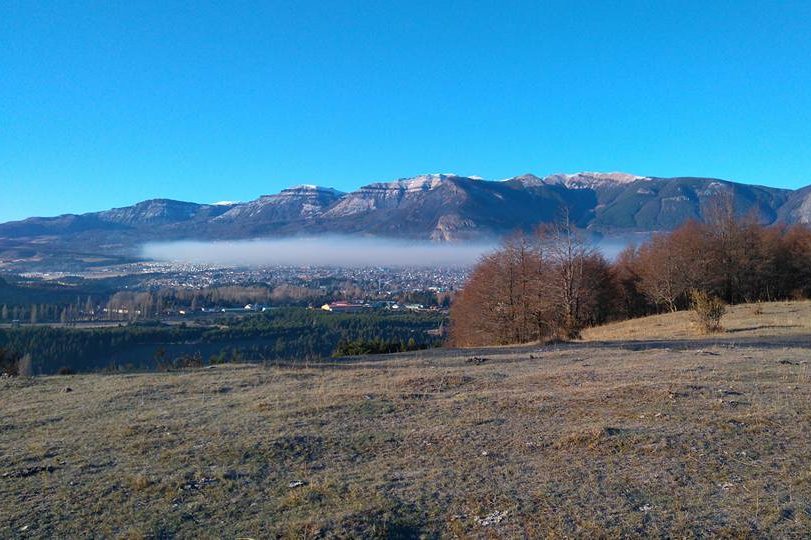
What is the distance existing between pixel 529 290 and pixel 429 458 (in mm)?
26793

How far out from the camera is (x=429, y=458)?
6809 mm

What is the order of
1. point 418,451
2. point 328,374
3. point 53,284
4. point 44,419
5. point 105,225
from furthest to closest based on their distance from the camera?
point 105,225 < point 53,284 < point 328,374 < point 44,419 < point 418,451

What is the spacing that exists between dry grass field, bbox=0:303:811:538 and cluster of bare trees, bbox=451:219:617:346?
19612mm

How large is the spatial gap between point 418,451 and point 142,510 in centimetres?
309

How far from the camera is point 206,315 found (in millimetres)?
57750

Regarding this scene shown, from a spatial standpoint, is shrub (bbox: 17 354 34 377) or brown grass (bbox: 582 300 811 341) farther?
brown grass (bbox: 582 300 811 341)

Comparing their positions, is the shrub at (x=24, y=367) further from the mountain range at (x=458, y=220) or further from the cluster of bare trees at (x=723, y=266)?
the mountain range at (x=458, y=220)

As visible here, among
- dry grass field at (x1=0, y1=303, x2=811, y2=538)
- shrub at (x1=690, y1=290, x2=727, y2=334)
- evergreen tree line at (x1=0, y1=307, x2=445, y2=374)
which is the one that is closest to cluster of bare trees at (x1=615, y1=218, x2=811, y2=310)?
evergreen tree line at (x1=0, y1=307, x2=445, y2=374)

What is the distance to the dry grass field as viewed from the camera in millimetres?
5000

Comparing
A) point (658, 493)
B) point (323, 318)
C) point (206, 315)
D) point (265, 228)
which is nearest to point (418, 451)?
point (658, 493)

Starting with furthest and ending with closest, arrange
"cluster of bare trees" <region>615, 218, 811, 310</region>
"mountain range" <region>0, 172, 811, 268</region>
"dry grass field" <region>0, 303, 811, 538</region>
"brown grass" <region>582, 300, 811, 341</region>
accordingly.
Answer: "mountain range" <region>0, 172, 811, 268</region>
"cluster of bare trees" <region>615, 218, 811, 310</region>
"brown grass" <region>582, 300, 811, 341</region>
"dry grass field" <region>0, 303, 811, 538</region>

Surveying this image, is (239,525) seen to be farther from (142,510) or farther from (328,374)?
(328,374)

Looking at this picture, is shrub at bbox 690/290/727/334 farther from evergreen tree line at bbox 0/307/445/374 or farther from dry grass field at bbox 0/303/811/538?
evergreen tree line at bbox 0/307/445/374

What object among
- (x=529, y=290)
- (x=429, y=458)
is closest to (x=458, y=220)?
(x=529, y=290)
